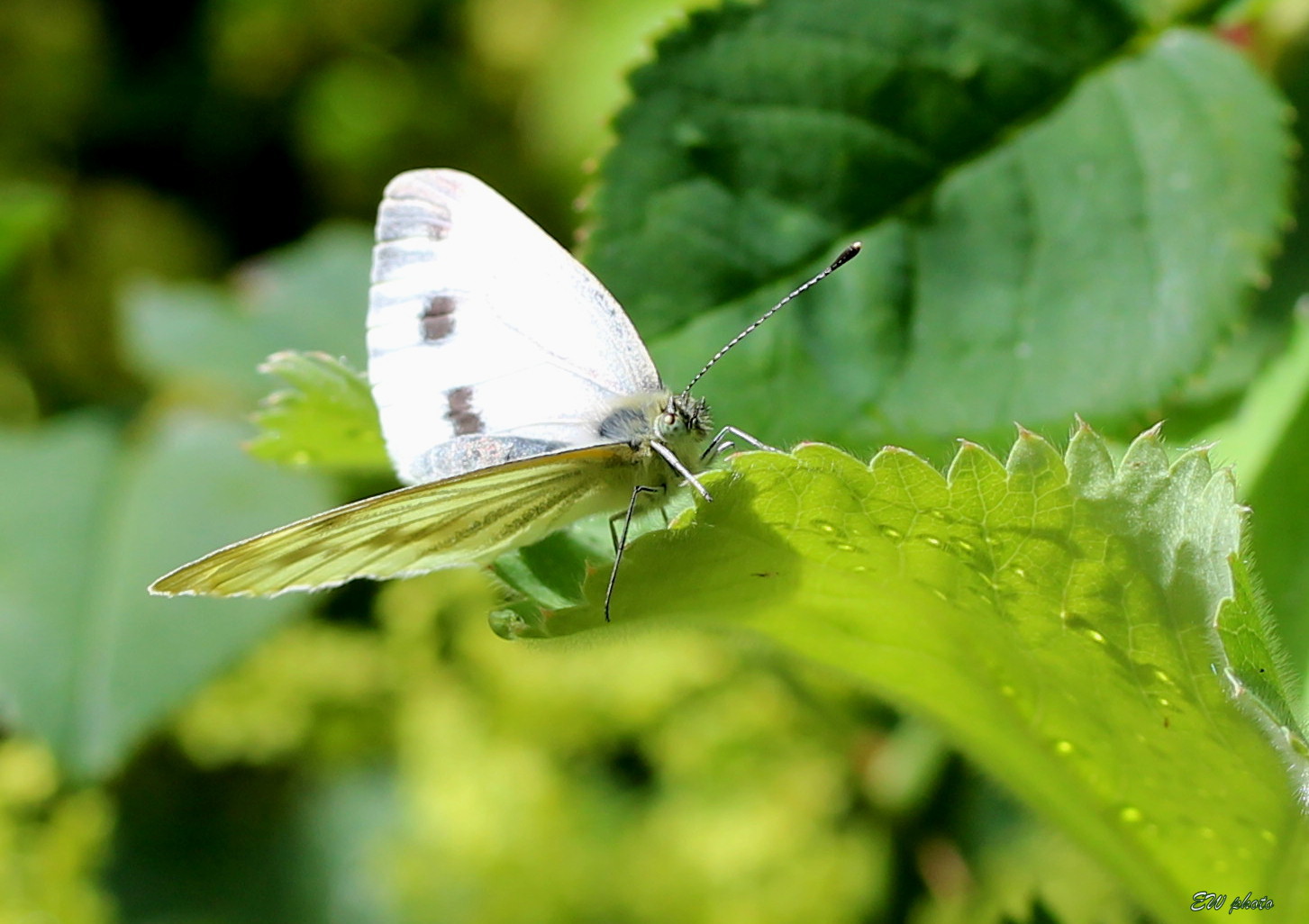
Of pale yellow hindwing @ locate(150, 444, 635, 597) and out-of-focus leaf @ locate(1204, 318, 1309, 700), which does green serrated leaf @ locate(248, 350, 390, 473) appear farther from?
out-of-focus leaf @ locate(1204, 318, 1309, 700)

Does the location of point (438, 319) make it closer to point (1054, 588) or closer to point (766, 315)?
point (766, 315)

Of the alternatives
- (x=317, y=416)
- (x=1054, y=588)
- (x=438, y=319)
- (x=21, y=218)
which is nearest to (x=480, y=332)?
(x=438, y=319)

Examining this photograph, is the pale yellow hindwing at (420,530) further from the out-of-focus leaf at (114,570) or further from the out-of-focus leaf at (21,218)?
the out-of-focus leaf at (21,218)

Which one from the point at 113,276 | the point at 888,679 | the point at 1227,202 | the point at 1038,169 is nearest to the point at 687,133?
the point at 1038,169

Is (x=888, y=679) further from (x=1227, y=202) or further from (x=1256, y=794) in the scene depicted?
(x=1227, y=202)

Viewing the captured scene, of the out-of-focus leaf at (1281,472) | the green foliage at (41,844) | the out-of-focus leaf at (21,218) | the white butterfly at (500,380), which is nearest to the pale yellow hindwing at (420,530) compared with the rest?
the white butterfly at (500,380)

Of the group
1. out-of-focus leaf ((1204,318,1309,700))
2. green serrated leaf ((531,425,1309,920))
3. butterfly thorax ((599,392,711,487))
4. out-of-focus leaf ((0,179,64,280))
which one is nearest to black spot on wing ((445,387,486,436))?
butterfly thorax ((599,392,711,487))
